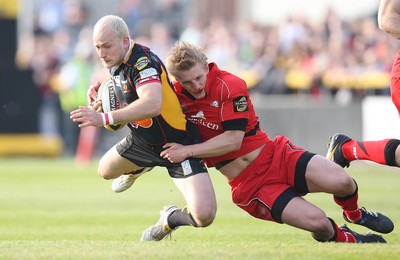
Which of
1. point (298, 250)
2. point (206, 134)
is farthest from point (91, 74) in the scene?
point (298, 250)

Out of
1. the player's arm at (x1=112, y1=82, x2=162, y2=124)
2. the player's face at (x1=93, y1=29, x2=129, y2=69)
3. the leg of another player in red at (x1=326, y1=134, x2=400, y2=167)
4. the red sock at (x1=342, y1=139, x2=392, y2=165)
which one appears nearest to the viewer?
the player's arm at (x1=112, y1=82, x2=162, y2=124)

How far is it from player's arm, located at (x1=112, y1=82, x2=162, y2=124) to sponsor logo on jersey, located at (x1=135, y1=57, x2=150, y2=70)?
20 centimetres

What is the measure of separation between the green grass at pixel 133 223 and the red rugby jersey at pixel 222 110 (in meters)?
0.97

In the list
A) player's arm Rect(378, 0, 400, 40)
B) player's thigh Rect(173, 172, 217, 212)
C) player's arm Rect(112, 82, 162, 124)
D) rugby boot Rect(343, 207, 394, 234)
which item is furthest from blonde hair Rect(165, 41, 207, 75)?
rugby boot Rect(343, 207, 394, 234)

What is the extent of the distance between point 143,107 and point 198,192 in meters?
1.03

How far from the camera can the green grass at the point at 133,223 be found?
309 inches

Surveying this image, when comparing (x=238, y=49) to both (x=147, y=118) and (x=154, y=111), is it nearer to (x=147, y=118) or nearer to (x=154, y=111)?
(x=147, y=118)

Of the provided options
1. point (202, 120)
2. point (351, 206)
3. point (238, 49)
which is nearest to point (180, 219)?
point (202, 120)

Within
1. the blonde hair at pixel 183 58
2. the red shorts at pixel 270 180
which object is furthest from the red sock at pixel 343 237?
the blonde hair at pixel 183 58

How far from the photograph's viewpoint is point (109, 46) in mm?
8805

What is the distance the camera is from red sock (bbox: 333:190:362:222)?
9.24 meters

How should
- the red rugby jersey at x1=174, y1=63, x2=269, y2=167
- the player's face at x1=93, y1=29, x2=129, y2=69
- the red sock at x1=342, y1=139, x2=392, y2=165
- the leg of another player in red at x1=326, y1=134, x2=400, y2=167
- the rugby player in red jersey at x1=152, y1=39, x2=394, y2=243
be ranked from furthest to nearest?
the red sock at x1=342, y1=139, x2=392, y2=165
the leg of another player in red at x1=326, y1=134, x2=400, y2=167
the red rugby jersey at x1=174, y1=63, x2=269, y2=167
the rugby player in red jersey at x1=152, y1=39, x2=394, y2=243
the player's face at x1=93, y1=29, x2=129, y2=69

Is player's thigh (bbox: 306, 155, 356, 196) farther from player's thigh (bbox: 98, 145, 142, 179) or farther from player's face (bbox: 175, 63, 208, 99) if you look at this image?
player's thigh (bbox: 98, 145, 142, 179)

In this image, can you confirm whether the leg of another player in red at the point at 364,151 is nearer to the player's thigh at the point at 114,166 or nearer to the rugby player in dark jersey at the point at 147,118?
the rugby player in dark jersey at the point at 147,118
